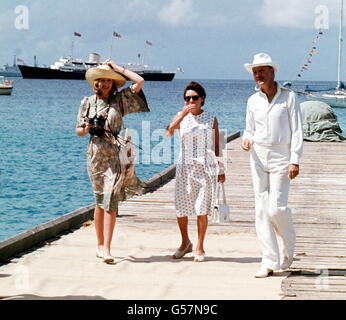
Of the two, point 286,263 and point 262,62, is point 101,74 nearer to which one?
point 262,62

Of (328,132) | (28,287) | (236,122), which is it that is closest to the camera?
(28,287)

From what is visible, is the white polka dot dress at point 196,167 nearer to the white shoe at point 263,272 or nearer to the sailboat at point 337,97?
the white shoe at point 263,272

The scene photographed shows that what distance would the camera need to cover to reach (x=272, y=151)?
5234 mm

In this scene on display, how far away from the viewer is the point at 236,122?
157 ft

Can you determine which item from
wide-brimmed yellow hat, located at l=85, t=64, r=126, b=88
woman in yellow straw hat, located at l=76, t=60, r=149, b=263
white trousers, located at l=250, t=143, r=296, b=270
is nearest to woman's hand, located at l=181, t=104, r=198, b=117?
woman in yellow straw hat, located at l=76, t=60, r=149, b=263

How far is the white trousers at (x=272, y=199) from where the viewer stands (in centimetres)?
521

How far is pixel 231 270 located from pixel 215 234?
1.59 metres

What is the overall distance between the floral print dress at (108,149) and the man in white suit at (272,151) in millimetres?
1234

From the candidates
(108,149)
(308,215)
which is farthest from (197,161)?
(308,215)

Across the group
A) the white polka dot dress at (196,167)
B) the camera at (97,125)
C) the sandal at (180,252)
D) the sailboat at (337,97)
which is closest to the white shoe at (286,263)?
the white polka dot dress at (196,167)

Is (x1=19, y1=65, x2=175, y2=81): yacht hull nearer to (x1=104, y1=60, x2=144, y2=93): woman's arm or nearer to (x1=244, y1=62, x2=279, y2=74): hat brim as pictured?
(x1=104, y1=60, x2=144, y2=93): woman's arm

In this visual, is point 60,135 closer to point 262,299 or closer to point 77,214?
point 77,214
